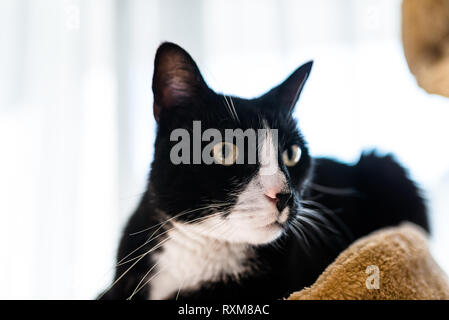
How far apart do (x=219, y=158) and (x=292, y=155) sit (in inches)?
6.3

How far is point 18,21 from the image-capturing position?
2.82 feet

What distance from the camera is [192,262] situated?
2.30 feet

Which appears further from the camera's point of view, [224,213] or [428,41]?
[224,213]

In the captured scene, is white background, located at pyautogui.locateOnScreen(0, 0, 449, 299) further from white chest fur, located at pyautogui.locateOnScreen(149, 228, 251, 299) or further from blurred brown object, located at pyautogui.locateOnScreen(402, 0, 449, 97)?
blurred brown object, located at pyautogui.locateOnScreen(402, 0, 449, 97)

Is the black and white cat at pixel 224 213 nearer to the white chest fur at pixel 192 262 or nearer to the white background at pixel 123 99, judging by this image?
the white chest fur at pixel 192 262

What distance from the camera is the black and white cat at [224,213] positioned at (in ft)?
2.02

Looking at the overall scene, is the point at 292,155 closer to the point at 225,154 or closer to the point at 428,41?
the point at 225,154

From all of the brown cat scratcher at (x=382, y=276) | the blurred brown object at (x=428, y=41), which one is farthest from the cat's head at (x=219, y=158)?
the blurred brown object at (x=428, y=41)

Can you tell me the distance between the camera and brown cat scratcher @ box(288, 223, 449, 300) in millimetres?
512

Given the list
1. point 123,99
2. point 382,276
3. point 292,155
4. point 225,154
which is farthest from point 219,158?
point 123,99

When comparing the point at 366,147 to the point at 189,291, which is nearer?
the point at 189,291

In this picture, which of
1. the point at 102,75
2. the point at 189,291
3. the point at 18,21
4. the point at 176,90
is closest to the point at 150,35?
the point at 102,75

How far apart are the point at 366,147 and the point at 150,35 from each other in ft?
2.29

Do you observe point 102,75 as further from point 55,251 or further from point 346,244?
point 346,244
